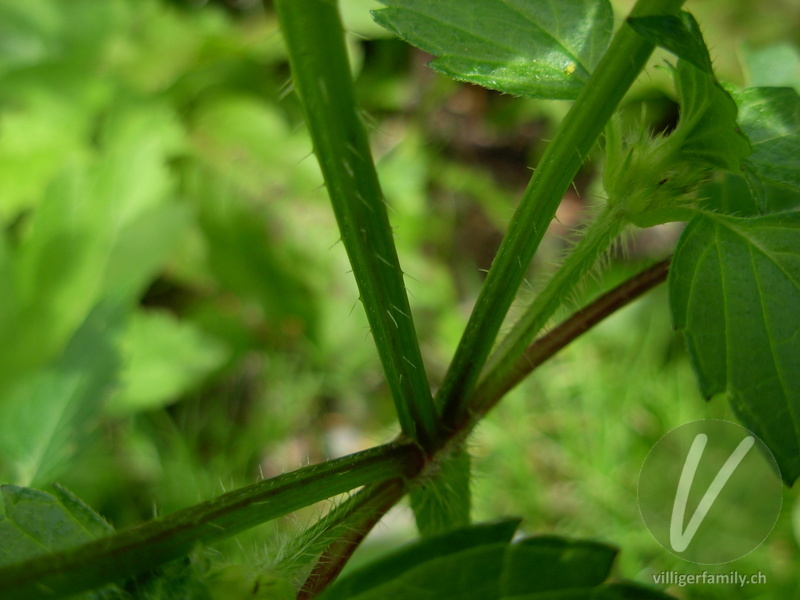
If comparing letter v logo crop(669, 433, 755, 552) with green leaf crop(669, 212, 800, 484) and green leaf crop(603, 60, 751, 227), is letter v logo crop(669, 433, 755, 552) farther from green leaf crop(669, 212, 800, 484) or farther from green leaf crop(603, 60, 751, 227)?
green leaf crop(603, 60, 751, 227)

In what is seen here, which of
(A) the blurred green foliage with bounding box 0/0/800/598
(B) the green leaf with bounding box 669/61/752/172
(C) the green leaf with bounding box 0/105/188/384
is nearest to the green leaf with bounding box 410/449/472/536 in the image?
(B) the green leaf with bounding box 669/61/752/172

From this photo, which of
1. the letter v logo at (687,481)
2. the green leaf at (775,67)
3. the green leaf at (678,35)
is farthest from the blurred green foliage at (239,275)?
the green leaf at (678,35)

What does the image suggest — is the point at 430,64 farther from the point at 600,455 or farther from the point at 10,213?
the point at 10,213

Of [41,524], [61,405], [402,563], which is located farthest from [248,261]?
[402,563]

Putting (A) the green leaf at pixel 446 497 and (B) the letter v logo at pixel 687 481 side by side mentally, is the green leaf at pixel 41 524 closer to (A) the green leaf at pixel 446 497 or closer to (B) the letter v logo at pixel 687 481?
(A) the green leaf at pixel 446 497

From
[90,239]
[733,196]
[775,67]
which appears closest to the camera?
[733,196]

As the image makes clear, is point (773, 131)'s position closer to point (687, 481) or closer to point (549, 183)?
point (549, 183)
